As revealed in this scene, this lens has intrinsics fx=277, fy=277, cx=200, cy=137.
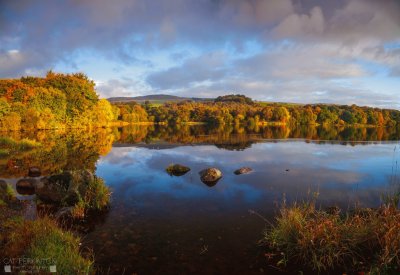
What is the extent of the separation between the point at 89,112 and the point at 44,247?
93.0 m

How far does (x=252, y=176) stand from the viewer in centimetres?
2331

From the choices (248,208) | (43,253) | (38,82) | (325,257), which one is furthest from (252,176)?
(38,82)

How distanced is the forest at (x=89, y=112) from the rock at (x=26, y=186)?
53.7 metres

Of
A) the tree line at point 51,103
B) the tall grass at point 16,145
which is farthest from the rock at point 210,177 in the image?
the tree line at point 51,103

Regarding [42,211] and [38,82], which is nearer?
[42,211]

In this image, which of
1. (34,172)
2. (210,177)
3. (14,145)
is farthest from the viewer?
(14,145)

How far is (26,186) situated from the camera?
1809cm

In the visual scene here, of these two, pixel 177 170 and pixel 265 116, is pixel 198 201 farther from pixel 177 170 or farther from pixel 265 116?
pixel 265 116

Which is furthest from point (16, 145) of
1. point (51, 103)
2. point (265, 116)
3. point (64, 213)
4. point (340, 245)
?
point (265, 116)

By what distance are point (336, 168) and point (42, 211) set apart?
2500 centimetres

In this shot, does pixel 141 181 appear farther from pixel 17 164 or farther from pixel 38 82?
pixel 38 82

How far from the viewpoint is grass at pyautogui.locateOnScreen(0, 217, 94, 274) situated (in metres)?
7.91

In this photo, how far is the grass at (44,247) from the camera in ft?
25.9

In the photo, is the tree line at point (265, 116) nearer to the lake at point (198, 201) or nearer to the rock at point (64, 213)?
the lake at point (198, 201)
